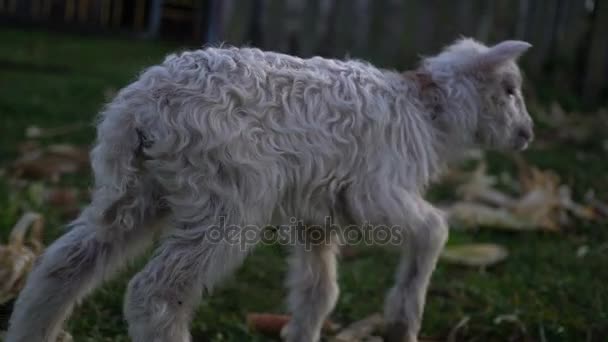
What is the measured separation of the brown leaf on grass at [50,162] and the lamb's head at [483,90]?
3.50 metres

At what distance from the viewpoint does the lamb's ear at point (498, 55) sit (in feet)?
12.5

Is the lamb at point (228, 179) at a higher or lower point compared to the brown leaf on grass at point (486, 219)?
higher

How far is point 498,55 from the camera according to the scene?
3.86 m

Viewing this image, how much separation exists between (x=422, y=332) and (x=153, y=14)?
12.6m

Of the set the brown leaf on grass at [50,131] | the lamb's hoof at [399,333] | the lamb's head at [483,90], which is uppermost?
the lamb's head at [483,90]

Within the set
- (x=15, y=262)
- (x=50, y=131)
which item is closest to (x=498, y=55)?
(x=15, y=262)

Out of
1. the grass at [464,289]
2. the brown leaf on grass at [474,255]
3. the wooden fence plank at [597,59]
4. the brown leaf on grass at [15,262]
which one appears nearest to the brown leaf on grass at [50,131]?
the grass at [464,289]

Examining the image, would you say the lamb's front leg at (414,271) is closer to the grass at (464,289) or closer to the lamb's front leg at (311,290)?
the lamb's front leg at (311,290)

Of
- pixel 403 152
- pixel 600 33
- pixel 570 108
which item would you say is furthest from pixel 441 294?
pixel 600 33

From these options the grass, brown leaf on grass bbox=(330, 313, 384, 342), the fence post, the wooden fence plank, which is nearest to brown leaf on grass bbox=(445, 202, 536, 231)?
the grass

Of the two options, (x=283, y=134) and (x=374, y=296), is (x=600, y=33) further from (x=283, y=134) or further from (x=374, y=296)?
(x=283, y=134)

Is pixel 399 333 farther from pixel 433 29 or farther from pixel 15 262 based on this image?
pixel 433 29

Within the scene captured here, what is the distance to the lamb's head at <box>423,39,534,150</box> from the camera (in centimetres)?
385

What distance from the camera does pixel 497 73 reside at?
12.9 feet
